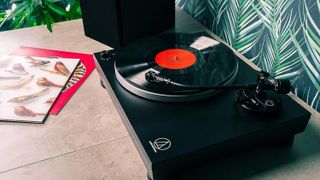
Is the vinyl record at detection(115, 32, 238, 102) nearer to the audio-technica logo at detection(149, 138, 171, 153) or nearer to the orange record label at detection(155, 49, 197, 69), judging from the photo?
the orange record label at detection(155, 49, 197, 69)

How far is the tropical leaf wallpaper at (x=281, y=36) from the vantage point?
73 cm

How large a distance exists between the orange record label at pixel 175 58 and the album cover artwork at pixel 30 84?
282 mm

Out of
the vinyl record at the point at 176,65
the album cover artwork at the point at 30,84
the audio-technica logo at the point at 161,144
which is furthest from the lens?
the album cover artwork at the point at 30,84

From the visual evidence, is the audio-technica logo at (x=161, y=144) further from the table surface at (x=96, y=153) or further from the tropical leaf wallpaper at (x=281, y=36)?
the tropical leaf wallpaper at (x=281, y=36)

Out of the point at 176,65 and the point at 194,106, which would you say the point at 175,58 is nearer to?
the point at 176,65

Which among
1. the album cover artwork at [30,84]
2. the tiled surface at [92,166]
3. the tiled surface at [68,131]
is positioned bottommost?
the tiled surface at [92,166]

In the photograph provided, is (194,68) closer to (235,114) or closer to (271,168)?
(235,114)

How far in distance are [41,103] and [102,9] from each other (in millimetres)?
343

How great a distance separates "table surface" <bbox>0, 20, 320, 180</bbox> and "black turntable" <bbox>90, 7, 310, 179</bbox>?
48mm

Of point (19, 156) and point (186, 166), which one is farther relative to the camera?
point (19, 156)

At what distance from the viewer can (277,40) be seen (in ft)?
2.70

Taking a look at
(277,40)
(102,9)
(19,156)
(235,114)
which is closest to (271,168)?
(235,114)

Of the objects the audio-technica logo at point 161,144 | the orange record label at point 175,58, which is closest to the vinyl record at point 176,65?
the orange record label at point 175,58

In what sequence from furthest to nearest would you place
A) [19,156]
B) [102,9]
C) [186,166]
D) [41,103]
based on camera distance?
[102,9] < [41,103] < [19,156] < [186,166]
